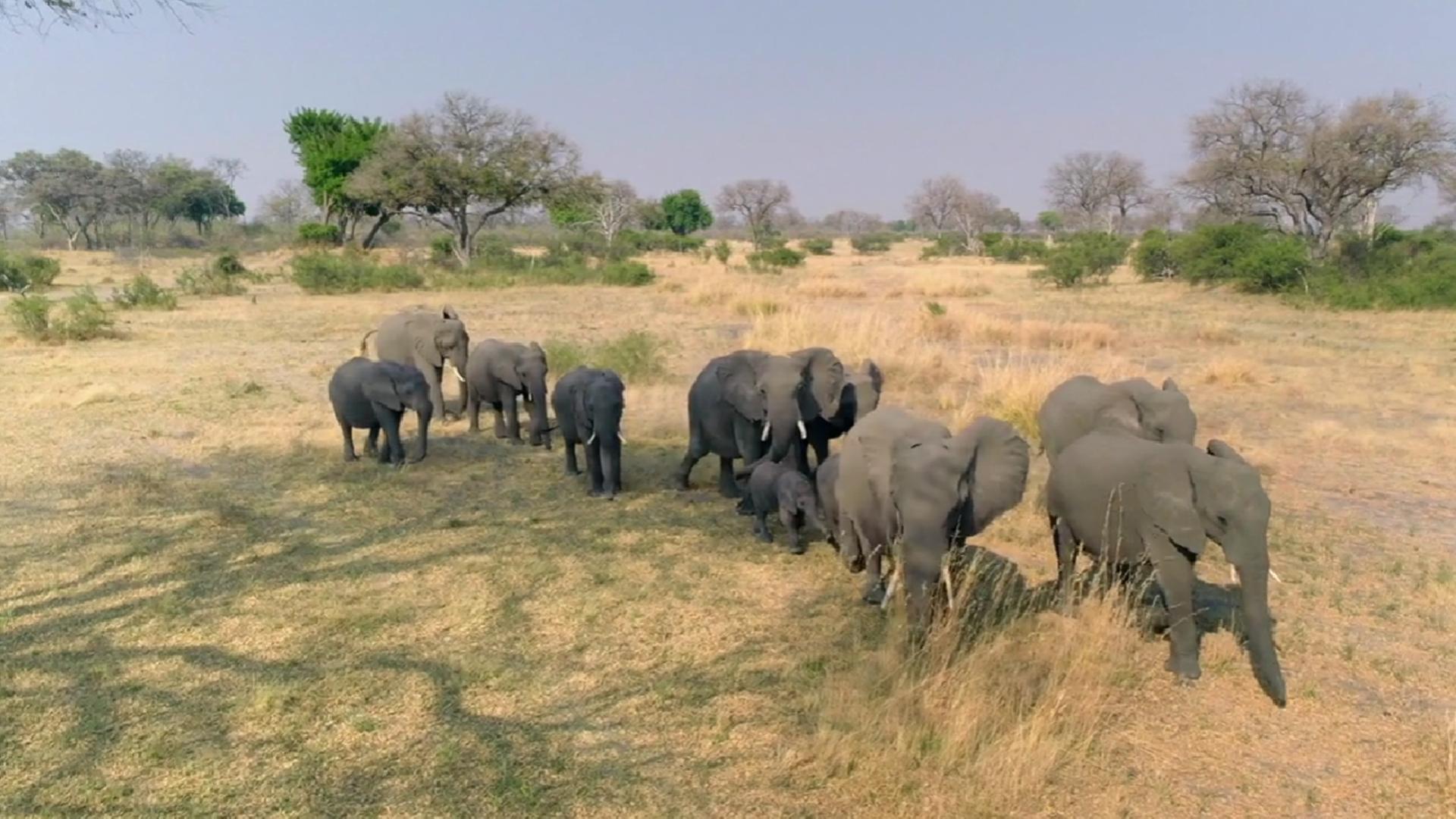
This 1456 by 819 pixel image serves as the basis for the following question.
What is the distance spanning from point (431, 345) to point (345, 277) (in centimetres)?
1779

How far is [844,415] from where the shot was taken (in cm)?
827

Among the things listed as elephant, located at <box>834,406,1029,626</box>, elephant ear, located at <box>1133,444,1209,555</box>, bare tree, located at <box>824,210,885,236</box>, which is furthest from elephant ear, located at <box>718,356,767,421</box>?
bare tree, located at <box>824,210,885,236</box>

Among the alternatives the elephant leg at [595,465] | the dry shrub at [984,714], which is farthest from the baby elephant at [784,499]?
the dry shrub at [984,714]

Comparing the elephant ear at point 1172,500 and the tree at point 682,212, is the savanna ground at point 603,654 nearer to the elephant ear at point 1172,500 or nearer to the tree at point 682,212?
the elephant ear at point 1172,500

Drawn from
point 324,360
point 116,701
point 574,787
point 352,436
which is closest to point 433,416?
point 352,436

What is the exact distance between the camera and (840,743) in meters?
4.11

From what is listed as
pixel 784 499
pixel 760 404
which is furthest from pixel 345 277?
pixel 784 499

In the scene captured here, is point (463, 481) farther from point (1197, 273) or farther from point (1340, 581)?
point (1197, 273)

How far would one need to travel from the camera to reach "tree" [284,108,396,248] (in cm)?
4281

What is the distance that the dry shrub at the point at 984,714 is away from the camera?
3928 mm

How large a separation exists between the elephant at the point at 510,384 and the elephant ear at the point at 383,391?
4.08 ft

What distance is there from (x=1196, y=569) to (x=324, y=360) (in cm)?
1226

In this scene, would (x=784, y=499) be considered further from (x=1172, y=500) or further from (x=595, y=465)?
(x=1172, y=500)

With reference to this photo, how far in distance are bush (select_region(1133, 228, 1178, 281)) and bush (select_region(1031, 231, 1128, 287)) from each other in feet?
2.78
